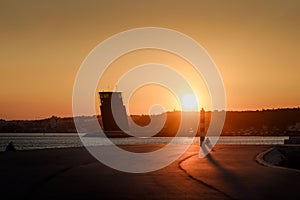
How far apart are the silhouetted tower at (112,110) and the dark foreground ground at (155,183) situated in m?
96.7

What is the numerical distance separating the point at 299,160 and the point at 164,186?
710 inches

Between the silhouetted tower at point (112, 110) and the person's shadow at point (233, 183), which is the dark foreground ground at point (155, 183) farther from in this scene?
the silhouetted tower at point (112, 110)

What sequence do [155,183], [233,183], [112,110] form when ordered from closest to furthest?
[233,183], [155,183], [112,110]

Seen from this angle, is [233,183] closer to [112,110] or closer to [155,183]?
[155,183]

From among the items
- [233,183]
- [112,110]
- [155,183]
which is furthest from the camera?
[112,110]

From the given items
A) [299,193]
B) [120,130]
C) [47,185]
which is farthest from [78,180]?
[120,130]

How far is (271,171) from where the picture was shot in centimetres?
1642

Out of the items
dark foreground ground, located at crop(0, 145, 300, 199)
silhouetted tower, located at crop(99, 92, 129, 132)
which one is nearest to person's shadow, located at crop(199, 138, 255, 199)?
dark foreground ground, located at crop(0, 145, 300, 199)

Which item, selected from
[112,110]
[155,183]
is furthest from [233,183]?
[112,110]

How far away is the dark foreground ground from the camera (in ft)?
37.8

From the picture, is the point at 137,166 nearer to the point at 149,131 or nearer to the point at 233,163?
the point at 233,163

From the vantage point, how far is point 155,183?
45.1 ft

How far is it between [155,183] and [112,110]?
103 metres

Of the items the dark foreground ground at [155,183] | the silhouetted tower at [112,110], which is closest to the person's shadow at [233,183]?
the dark foreground ground at [155,183]
